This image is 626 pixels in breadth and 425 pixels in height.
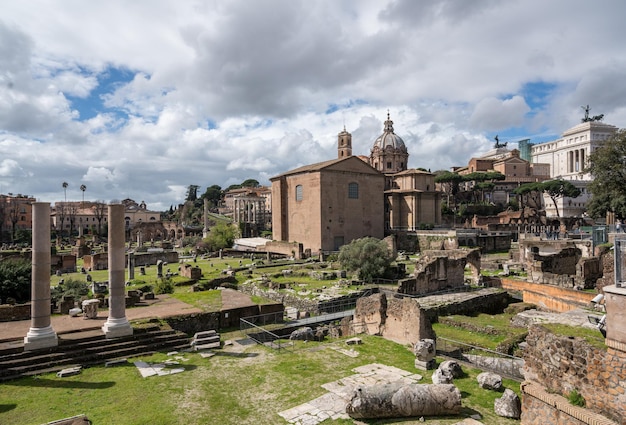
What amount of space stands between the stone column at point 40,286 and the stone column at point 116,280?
4.84 feet

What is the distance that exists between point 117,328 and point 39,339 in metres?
1.92

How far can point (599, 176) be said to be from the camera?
2697cm

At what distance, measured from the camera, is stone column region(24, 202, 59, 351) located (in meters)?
10.6

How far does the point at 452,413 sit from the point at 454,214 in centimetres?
5226

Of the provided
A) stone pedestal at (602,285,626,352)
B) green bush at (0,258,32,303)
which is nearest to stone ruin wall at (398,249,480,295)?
stone pedestal at (602,285,626,352)

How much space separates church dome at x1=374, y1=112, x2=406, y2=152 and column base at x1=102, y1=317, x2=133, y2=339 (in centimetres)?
4992

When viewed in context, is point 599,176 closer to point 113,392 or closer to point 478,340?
point 478,340

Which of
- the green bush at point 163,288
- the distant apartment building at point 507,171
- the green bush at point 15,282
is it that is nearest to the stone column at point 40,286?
the green bush at point 15,282

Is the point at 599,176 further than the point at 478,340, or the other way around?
the point at 599,176

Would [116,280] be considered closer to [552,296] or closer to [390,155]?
[552,296]

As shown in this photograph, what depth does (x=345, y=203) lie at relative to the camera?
41719mm

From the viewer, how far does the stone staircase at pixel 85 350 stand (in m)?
9.95

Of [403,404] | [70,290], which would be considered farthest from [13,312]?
[403,404]

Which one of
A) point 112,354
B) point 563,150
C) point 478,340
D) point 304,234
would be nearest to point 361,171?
point 304,234
